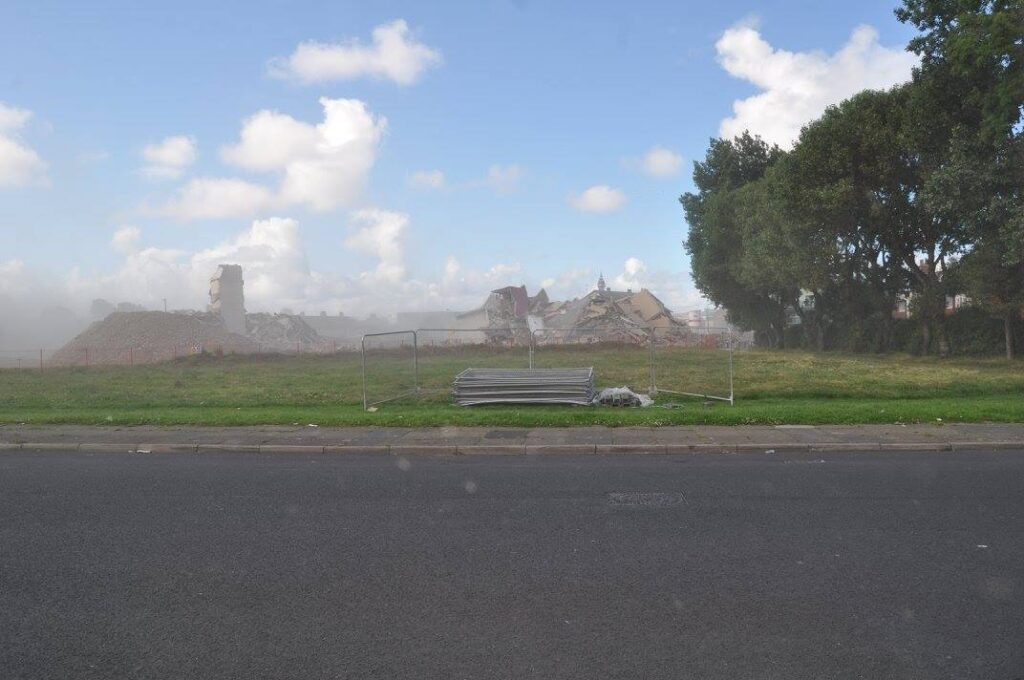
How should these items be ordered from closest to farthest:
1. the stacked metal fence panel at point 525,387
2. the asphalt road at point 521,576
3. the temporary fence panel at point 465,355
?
the asphalt road at point 521,576
the stacked metal fence panel at point 525,387
the temporary fence panel at point 465,355

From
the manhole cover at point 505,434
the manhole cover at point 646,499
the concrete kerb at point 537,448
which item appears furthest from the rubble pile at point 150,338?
the manhole cover at point 646,499

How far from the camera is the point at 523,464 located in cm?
1085

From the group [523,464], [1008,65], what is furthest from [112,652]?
[1008,65]

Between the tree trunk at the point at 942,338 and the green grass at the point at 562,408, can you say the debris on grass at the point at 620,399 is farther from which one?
the tree trunk at the point at 942,338

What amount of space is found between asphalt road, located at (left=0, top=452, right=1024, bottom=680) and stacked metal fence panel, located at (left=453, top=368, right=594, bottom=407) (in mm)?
6906

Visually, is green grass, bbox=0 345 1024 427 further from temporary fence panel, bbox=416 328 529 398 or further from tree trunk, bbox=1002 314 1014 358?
tree trunk, bbox=1002 314 1014 358

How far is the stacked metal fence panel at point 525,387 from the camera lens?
16625mm

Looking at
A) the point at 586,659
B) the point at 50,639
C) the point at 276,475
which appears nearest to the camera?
the point at 586,659

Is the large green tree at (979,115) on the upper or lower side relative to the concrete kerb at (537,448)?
upper

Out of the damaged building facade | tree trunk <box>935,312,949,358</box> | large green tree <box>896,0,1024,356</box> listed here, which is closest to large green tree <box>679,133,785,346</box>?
the damaged building facade

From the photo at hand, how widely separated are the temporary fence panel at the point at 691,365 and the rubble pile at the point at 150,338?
4278 cm

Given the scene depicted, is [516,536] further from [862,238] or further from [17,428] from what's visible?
[862,238]

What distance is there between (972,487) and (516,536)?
5.49 m

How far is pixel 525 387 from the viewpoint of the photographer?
1689 centimetres
